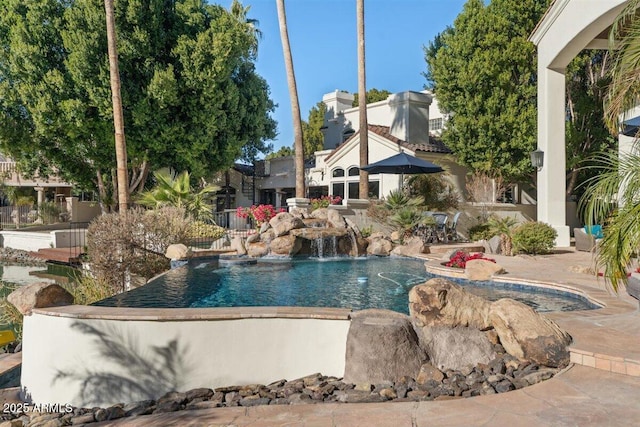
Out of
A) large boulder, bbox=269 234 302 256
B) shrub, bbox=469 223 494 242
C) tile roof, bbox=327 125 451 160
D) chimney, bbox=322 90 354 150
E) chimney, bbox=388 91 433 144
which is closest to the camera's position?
large boulder, bbox=269 234 302 256

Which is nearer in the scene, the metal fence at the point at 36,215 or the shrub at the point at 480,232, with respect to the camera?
the shrub at the point at 480,232

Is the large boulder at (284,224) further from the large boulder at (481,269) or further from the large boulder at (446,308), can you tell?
the large boulder at (446,308)

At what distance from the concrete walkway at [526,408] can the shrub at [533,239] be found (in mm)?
8638

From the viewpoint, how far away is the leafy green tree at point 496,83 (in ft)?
67.1

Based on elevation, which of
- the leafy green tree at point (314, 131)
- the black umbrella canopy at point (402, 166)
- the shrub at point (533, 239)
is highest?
the leafy green tree at point (314, 131)

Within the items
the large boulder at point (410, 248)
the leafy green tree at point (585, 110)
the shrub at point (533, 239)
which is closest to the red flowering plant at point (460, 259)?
the shrub at point (533, 239)

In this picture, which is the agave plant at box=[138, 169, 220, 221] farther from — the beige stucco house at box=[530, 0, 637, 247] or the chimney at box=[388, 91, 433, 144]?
the beige stucco house at box=[530, 0, 637, 247]

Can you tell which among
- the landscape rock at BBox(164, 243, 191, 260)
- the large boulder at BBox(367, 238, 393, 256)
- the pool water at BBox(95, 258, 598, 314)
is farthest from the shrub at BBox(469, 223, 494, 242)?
the landscape rock at BBox(164, 243, 191, 260)

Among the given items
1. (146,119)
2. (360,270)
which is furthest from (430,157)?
(146,119)

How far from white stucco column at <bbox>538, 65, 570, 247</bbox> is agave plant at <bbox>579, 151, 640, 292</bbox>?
11.9 meters

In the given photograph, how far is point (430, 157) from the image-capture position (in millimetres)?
22734

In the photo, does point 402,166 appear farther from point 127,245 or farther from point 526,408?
point 526,408

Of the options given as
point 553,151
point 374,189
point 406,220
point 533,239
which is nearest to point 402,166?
point 406,220

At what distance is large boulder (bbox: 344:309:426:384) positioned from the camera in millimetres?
5020
